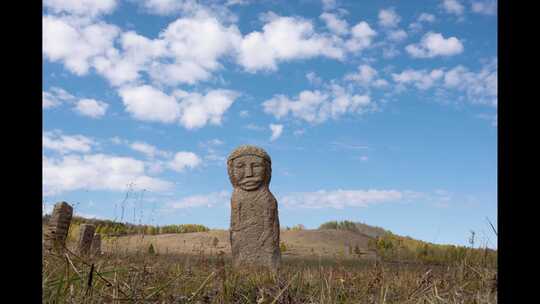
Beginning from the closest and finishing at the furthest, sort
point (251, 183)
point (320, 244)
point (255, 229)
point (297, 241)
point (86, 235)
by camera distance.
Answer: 1. point (255, 229)
2. point (251, 183)
3. point (86, 235)
4. point (320, 244)
5. point (297, 241)

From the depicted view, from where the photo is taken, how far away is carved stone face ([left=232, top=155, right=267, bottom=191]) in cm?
1004

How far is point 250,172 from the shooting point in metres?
10.1

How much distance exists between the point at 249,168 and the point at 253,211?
85 cm

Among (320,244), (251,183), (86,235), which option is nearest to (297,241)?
(320,244)

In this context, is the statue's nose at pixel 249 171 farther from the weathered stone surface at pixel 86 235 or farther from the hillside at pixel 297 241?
the hillside at pixel 297 241

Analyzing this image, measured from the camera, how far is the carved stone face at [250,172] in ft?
32.9

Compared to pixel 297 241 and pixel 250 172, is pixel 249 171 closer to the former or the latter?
pixel 250 172

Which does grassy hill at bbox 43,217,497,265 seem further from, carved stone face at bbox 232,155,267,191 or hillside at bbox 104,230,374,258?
carved stone face at bbox 232,155,267,191

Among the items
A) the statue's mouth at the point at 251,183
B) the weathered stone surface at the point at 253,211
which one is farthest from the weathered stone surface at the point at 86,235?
the statue's mouth at the point at 251,183
